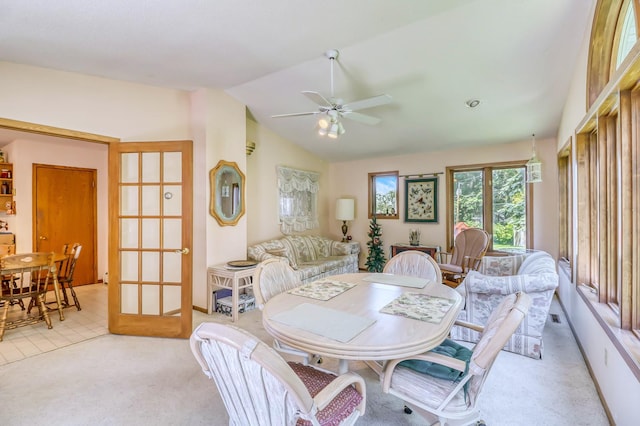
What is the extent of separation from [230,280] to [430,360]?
110 inches

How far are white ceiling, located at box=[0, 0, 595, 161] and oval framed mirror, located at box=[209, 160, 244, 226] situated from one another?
1037 millimetres

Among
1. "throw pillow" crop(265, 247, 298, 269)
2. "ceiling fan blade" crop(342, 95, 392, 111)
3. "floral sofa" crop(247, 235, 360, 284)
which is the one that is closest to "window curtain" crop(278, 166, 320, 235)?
"floral sofa" crop(247, 235, 360, 284)

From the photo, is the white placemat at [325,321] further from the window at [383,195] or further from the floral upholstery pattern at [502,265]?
the window at [383,195]

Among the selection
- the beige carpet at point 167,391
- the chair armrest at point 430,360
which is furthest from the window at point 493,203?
the chair armrest at point 430,360

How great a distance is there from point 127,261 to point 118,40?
2.16 meters

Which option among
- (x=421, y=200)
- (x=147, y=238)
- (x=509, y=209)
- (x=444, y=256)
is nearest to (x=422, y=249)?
(x=444, y=256)

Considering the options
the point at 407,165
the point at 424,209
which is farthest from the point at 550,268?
the point at 407,165

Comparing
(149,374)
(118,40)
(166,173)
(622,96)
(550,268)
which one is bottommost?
(149,374)

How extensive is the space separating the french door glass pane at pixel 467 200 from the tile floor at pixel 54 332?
5520 mm

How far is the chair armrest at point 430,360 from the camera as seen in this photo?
137 cm

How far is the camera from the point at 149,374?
2.41 m

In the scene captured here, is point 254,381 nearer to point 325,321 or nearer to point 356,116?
point 325,321

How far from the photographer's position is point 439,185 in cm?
555

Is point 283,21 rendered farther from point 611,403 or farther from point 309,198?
point 309,198
